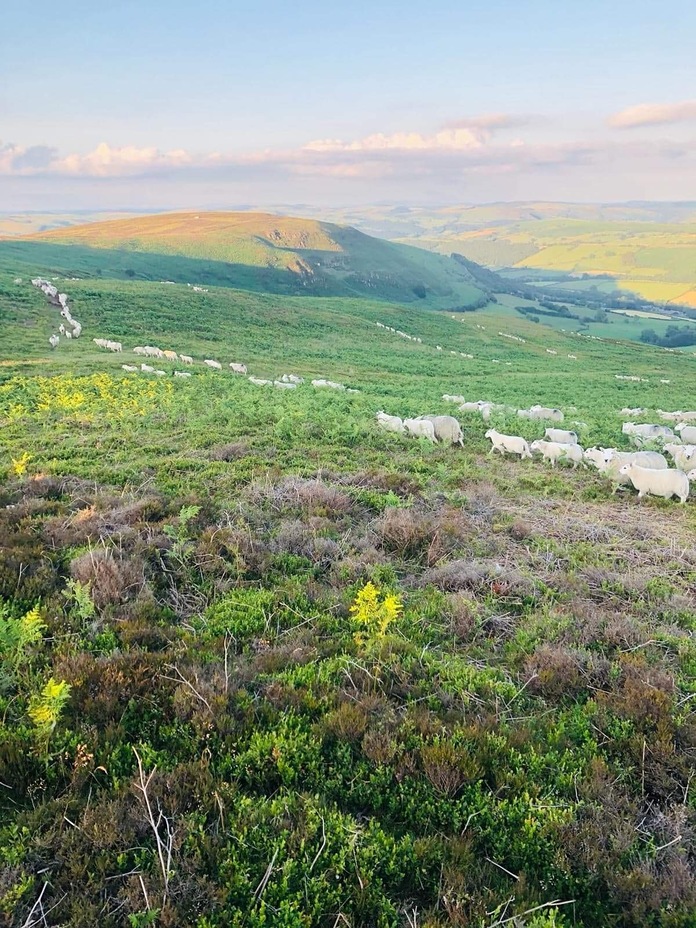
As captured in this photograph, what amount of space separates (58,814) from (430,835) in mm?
2598

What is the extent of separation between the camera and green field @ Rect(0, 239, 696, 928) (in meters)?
3.51

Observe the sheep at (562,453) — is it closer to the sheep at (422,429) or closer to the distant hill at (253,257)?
the sheep at (422,429)

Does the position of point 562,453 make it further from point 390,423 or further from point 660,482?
point 390,423

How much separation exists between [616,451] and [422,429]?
5.34 m

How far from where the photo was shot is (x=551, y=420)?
69.2ft

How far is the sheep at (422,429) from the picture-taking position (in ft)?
51.9

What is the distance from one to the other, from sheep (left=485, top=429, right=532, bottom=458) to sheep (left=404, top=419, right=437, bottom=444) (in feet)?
5.69

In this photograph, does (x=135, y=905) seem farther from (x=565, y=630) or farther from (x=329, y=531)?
(x=329, y=531)

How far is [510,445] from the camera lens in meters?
15.5

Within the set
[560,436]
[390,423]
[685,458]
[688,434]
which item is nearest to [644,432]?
[688,434]

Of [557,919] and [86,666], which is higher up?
[86,666]

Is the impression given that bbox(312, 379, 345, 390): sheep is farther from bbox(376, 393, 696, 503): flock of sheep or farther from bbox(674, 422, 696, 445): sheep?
bbox(674, 422, 696, 445): sheep

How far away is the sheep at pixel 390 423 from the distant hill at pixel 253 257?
2672 inches

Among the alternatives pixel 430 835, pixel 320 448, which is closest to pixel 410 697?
pixel 430 835
